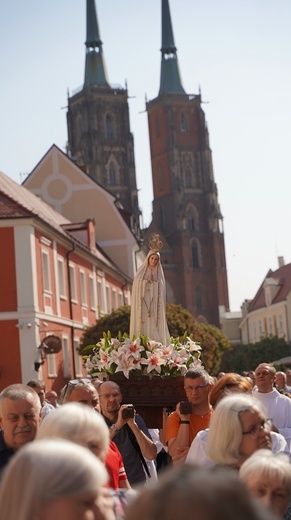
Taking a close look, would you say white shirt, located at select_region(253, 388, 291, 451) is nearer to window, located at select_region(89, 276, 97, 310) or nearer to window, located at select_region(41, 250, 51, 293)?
window, located at select_region(41, 250, 51, 293)

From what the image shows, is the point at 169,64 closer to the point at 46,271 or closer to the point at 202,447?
the point at 46,271

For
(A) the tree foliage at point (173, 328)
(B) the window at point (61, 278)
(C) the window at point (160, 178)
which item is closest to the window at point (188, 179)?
(C) the window at point (160, 178)

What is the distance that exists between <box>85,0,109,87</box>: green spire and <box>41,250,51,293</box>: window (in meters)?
89.0

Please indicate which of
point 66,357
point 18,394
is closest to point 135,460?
point 18,394

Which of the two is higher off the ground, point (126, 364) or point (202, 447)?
point (126, 364)

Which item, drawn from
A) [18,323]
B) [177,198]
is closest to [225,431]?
[18,323]

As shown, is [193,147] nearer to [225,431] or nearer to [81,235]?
[81,235]

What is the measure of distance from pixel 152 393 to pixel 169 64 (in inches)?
4752

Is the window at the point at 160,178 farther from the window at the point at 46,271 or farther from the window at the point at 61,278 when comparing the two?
the window at the point at 46,271

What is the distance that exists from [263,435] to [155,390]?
22.7ft

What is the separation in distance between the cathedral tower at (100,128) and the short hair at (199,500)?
114771mm

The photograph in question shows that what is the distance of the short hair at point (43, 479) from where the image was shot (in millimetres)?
3092

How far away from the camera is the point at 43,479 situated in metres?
3.10

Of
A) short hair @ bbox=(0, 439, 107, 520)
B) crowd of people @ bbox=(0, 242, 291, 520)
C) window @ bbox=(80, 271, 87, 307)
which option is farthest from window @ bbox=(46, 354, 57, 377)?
short hair @ bbox=(0, 439, 107, 520)
